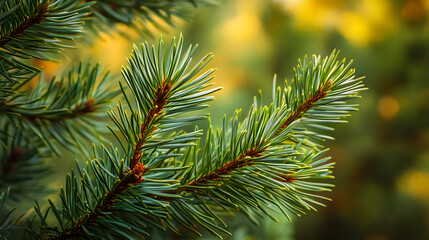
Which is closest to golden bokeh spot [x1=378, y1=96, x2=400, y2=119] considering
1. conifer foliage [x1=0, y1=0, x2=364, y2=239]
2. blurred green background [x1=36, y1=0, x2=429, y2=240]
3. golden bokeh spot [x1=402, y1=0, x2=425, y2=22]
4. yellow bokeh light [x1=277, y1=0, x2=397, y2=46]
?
blurred green background [x1=36, y1=0, x2=429, y2=240]

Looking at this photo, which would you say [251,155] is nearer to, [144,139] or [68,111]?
[144,139]

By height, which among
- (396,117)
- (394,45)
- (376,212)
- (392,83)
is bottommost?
(376,212)

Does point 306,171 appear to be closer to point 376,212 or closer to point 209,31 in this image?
point 376,212

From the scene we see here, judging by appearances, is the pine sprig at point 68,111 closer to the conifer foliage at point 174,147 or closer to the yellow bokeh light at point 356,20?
the conifer foliage at point 174,147

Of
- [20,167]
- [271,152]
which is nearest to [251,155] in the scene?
[271,152]

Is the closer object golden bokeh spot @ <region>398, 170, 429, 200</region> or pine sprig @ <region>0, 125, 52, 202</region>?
pine sprig @ <region>0, 125, 52, 202</region>

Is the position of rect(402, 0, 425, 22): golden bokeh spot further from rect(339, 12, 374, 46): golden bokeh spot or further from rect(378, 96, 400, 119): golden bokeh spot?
rect(378, 96, 400, 119): golden bokeh spot

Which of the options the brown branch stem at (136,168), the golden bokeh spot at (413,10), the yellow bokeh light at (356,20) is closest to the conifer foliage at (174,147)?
the brown branch stem at (136,168)

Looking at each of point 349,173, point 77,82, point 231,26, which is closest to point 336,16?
point 231,26

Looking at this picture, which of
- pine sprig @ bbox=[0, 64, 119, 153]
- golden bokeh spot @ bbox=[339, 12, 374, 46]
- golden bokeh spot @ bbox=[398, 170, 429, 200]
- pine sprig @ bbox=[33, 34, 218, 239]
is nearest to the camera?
pine sprig @ bbox=[33, 34, 218, 239]
